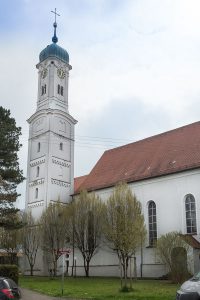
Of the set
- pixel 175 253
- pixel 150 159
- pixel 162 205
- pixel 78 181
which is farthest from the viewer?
pixel 78 181

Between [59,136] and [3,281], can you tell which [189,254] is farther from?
[59,136]

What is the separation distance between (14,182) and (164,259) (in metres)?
12.9

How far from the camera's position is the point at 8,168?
103 feet

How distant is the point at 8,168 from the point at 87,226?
1338 centimetres

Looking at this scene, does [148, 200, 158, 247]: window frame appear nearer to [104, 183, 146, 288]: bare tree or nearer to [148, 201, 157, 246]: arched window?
[148, 201, 157, 246]: arched window

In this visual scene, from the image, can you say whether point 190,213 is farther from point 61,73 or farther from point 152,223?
point 61,73

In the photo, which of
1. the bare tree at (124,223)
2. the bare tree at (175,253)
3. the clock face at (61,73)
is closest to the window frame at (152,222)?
the bare tree at (124,223)

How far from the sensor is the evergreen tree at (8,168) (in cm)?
3114

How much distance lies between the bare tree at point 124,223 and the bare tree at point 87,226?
9.29 feet

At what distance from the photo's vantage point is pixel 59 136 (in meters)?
50.9

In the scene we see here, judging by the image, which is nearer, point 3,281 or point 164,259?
point 3,281

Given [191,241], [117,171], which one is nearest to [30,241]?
[117,171]

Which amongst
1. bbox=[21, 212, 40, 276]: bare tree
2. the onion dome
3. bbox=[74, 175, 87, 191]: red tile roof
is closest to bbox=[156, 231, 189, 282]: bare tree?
bbox=[21, 212, 40, 276]: bare tree

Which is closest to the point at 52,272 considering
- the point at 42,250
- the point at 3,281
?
the point at 42,250
